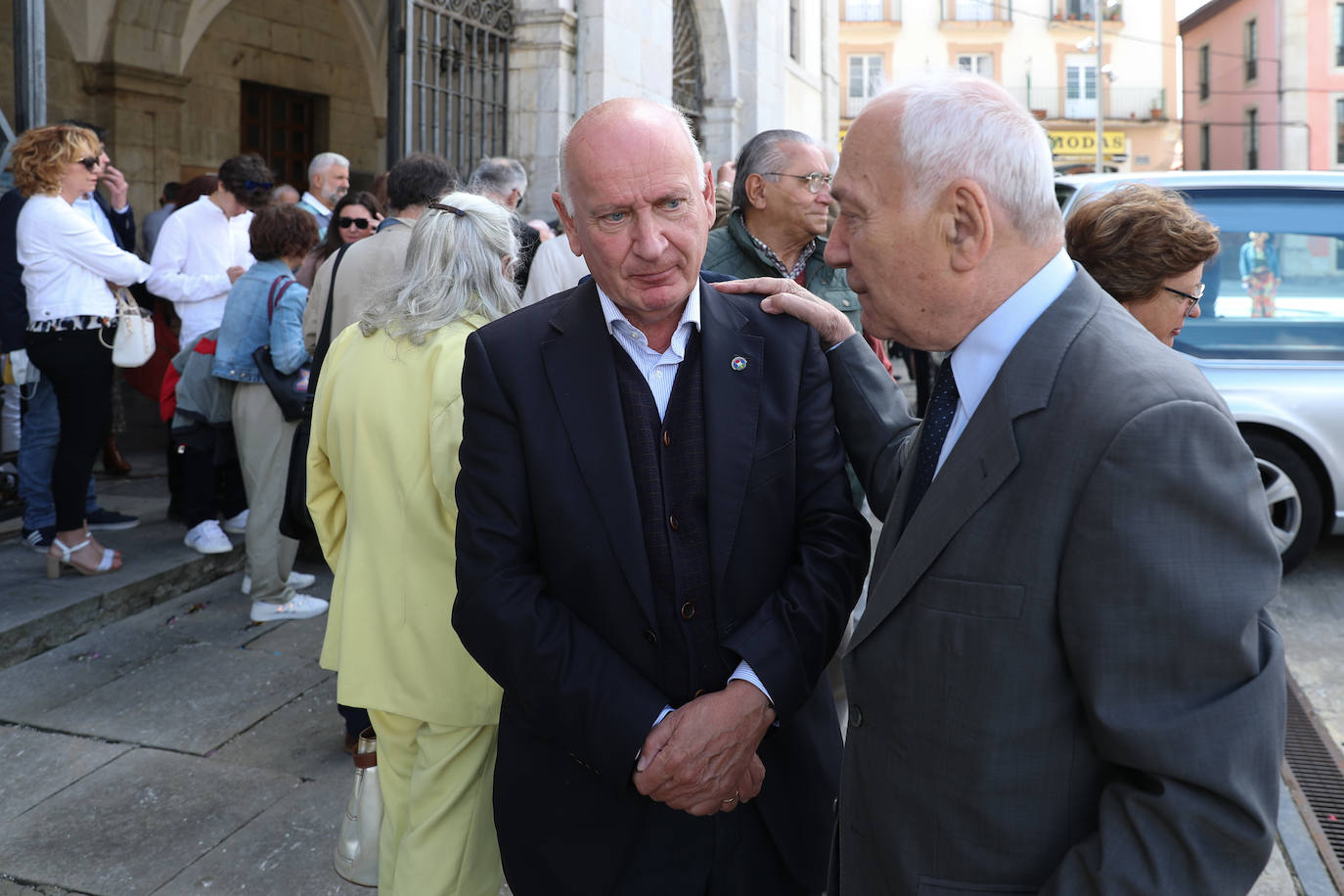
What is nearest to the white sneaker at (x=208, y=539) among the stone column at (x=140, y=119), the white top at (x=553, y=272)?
the white top at (x=553, y=272)

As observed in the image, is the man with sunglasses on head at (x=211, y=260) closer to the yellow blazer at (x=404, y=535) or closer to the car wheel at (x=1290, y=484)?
the yellow blazer at (x=404, y=535)

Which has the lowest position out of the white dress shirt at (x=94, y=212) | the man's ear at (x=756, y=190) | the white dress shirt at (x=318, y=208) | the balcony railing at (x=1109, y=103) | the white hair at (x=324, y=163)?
Result: the man's ear at (x=756, y=190)

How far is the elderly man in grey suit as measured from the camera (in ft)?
4.15

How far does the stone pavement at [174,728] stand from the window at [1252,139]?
145 feet

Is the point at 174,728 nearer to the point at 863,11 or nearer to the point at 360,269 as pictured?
the point at 360,269

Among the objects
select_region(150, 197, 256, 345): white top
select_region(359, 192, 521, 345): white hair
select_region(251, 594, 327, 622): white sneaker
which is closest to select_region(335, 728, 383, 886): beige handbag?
select_region(359, 192, 521, 345): white hair

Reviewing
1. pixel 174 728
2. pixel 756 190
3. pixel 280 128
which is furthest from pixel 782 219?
pixel 280 128

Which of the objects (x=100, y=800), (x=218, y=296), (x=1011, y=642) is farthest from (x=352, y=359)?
(x=218, y=296)

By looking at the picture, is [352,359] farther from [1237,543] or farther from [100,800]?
[1237,543]

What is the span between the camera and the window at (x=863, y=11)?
4888cm

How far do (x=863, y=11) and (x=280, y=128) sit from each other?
40125mm

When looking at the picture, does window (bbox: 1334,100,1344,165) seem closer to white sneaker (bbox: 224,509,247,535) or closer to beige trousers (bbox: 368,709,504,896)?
white sneaker (bbox: 224,509,247,535)

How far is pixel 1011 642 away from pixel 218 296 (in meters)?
5.81

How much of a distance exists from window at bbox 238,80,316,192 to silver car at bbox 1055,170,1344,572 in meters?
10.9
